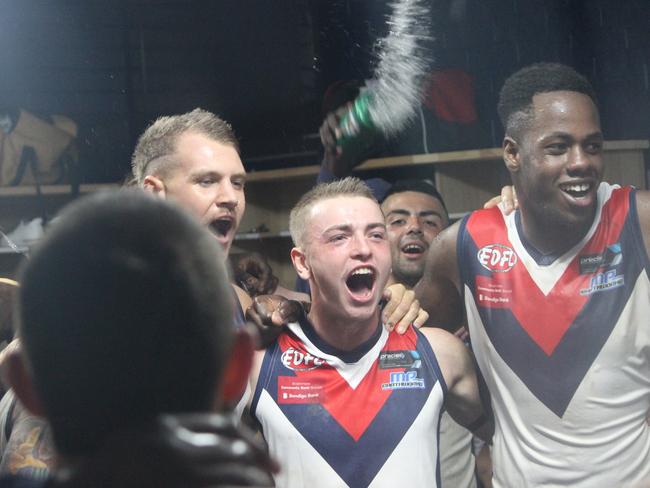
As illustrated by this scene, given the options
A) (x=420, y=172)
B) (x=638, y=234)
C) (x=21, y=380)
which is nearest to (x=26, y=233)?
(x=420, y=172)

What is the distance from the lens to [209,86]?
4.34 metres

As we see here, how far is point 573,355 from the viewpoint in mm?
2318

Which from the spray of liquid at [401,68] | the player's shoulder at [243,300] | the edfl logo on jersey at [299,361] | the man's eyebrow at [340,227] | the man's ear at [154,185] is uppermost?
the spray of liquid at [401,68]

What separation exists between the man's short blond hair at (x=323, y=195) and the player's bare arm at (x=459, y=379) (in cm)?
40

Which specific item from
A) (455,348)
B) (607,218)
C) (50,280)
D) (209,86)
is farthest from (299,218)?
(209,86)

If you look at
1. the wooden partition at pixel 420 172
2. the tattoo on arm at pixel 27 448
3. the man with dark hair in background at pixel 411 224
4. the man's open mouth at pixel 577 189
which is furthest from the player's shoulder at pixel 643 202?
the tattoo on arm at pixel 27 448

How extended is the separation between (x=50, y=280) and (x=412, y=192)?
2551 mm

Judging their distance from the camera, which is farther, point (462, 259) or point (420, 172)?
point (420, 172)

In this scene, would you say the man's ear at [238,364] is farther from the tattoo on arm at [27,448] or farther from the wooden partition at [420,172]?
the wooden partition at [420,172]

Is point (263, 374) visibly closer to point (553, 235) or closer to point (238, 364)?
point (553, 235)

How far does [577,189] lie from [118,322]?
1.92 m

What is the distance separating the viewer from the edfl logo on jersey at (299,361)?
7.27ft

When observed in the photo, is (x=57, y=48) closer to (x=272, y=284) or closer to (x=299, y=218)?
(x=272, y=284)

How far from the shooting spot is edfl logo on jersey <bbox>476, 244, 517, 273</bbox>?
8.00ft
